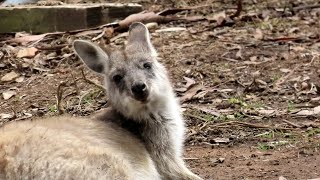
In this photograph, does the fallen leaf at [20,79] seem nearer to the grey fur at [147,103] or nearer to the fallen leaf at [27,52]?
the fallen leaf at [27,52]

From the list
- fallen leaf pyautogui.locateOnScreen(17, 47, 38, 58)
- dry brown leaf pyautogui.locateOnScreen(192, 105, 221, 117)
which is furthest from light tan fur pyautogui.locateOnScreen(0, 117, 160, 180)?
fallen leaf pyautogui.locateOnScreen(17, 47, 38, 58)

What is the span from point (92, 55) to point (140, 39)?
46 cm

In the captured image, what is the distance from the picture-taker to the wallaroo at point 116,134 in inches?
204

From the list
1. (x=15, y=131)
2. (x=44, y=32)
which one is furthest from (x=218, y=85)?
(x=15, y=131)

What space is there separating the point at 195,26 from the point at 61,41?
2045mm

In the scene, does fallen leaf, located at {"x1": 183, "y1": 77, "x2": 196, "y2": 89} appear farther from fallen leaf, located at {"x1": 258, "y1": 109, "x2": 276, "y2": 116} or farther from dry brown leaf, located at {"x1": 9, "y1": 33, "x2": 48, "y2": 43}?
dry brown leaf, located at {"x1": 9, "y1": 33, "x2": 48, "y2": 43}

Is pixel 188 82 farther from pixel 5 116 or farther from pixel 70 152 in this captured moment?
pixel 70 152

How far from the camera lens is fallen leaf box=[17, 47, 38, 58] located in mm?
10156

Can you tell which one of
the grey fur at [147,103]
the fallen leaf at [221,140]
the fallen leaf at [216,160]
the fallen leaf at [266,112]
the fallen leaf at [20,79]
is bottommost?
the fallen leaf at [20,79]

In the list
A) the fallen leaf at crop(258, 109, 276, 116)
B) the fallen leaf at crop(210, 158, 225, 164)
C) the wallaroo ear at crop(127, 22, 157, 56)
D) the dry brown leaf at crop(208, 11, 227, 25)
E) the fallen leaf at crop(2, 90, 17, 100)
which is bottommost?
the fallen leaf at crop(2, 90, 17, 100)

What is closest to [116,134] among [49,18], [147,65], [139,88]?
[139,88]

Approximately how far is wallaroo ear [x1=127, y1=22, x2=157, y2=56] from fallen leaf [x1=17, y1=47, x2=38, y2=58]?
11.0 feet

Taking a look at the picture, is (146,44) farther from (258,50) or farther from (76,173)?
(258,50)

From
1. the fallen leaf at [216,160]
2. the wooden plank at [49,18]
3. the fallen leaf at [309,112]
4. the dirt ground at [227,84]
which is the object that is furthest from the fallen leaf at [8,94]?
the fallen leaf at [309,112]
